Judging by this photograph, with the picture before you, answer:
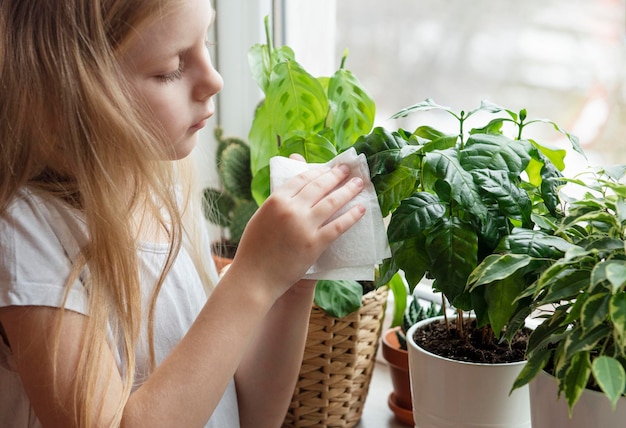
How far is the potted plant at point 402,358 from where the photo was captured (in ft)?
3.52

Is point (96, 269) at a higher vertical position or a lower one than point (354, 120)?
lower

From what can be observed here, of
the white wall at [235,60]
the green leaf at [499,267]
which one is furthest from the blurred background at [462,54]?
the green leaf at [499,267]

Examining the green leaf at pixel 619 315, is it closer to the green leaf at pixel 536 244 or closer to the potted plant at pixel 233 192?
the green leaf at pixel 536 244

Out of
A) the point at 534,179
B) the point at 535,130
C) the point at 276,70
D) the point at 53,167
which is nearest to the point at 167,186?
the point at 53,167

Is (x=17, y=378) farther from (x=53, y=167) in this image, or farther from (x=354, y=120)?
(x=354, y=120)

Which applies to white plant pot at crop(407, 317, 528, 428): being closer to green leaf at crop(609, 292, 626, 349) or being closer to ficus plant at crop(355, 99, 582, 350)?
ficus plant at crop(355, 99, 582, 350)

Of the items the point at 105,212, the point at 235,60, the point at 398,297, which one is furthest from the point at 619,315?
the point at 235,60

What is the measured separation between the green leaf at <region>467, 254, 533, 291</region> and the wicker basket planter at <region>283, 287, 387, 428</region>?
39 cm

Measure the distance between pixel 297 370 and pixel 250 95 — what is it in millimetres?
687

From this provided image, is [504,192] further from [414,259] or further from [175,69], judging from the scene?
[175,69]

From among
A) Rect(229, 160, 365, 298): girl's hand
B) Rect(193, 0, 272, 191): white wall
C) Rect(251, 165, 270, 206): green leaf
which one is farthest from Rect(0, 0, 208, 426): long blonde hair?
Rect(193, 0, 272, 191): white wall

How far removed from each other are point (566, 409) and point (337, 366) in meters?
0.45

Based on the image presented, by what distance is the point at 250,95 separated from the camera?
4.92 feet

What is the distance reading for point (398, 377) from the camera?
1.10 metres
